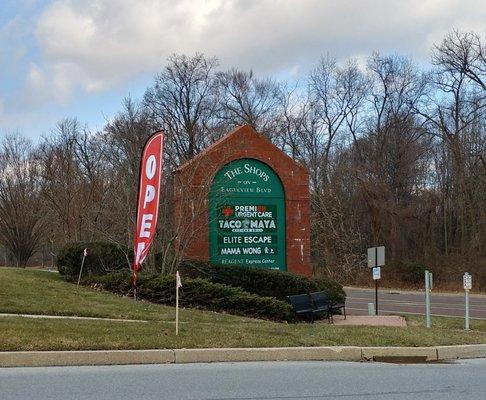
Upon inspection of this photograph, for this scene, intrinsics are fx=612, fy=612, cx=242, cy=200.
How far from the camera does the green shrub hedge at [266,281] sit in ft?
60.9

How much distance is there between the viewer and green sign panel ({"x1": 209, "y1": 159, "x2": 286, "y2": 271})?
782 inches

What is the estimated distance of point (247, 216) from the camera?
2005 centimetres

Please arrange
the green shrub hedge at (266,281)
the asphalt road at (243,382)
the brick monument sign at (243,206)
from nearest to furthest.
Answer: the asphalt road at (243,382), the green shrub hedge at (266,281), the brick monument sign at (243,206)

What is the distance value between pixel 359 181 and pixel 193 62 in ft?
80.9

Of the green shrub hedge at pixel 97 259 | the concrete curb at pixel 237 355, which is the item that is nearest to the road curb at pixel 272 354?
the concrete curb at pixel 237 355

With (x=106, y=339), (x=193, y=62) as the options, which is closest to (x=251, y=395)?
(x=106, y=339)

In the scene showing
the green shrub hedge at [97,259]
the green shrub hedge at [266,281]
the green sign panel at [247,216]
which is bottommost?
the green shrub hedge at [266,281]

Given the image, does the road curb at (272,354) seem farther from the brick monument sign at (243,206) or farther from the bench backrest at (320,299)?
the brick monument sign at (243,206)

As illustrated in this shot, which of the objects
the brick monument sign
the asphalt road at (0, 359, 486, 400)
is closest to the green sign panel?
the brick monument sign

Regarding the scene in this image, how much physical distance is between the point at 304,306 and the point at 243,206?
183 inches

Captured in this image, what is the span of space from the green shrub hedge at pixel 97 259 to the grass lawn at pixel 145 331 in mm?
4669

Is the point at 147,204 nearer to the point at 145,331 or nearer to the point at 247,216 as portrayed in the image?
the point at 145,331

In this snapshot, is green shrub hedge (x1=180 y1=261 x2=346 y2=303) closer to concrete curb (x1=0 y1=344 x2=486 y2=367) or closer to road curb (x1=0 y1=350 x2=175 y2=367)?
concrete curb (x1=0 y1=344 x2=486 y2=367)

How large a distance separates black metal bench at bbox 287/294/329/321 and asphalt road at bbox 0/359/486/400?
6484 mm
